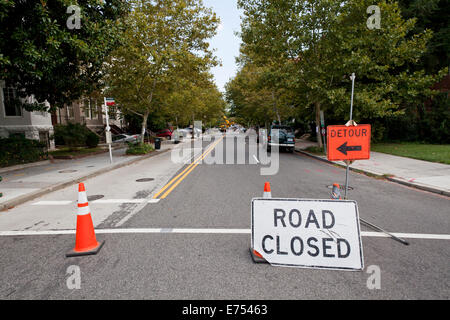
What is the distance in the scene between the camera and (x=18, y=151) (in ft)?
41.2

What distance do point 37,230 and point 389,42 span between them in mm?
17824

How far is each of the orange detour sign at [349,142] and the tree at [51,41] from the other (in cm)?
890

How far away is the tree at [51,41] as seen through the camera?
27.0ft

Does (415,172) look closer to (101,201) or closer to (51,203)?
(101,201)

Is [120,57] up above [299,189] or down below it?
above

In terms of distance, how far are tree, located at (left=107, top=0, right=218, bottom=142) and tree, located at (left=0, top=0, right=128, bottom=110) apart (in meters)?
2.94

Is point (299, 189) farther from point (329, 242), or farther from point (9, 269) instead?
point (9, 269)

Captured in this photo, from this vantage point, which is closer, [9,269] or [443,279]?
[443,279]

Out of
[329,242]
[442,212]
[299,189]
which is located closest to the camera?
[329,242]

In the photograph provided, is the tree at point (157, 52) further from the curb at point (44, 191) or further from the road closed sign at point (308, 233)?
the road closed sign at point (308, 233)

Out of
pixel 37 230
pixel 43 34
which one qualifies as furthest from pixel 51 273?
pixel 43 34

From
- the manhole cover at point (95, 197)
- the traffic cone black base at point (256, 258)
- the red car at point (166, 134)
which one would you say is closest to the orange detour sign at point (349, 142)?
the traffic cone black base at point (256, 258)

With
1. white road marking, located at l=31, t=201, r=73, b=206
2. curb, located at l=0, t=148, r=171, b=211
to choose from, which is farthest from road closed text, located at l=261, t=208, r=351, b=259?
curb, located at l=0, t=148, r=171, b=211

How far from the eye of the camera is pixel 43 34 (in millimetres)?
8500
